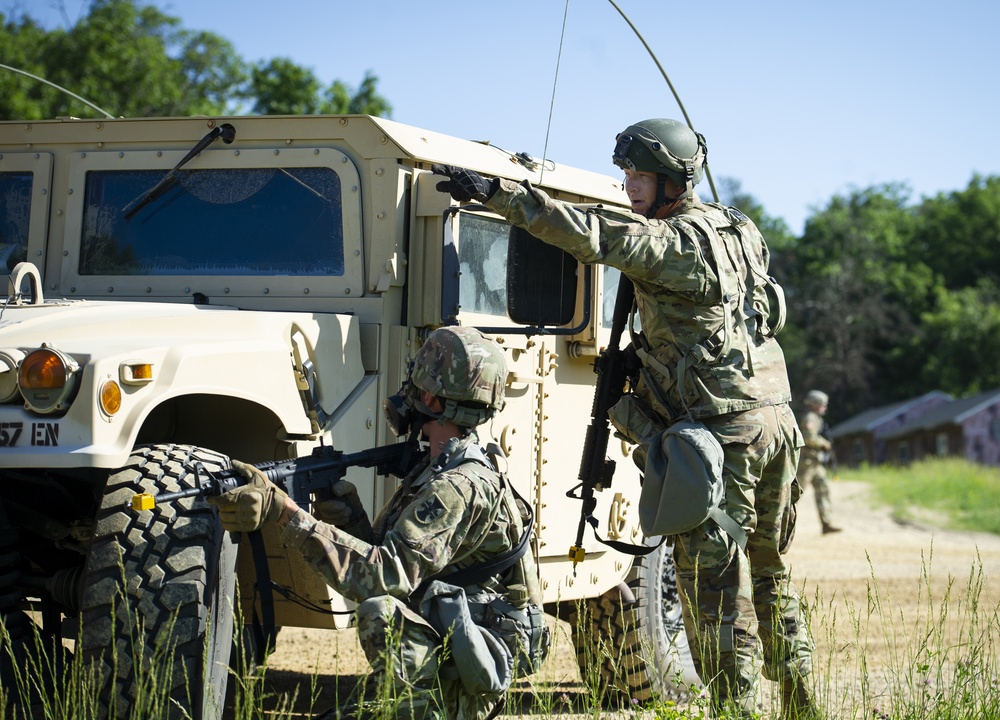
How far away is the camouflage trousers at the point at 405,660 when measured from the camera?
10.4ft

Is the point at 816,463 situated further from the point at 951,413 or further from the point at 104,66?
the point at 951,413

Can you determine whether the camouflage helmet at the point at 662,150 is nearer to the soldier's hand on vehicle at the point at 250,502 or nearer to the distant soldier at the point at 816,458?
the soldier's hand on vehicle at the point at 250,502

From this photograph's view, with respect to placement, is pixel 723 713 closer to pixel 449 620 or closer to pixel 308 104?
pixel 449 620

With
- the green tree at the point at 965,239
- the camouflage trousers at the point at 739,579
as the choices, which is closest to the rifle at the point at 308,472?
the camouflage trousers at the point at 739,579

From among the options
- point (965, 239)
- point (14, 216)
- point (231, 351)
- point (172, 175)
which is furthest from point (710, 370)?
point (965, 239)

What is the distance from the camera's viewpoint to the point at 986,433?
140ft

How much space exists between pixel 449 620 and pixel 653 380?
149 centimetres

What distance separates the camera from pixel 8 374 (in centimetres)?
358

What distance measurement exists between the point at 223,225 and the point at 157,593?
1690mm

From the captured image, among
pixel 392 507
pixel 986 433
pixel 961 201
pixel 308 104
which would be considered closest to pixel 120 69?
pixel 308 104

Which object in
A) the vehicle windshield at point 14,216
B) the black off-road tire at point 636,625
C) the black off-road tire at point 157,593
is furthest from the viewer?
the black off-road tire at point 636,625

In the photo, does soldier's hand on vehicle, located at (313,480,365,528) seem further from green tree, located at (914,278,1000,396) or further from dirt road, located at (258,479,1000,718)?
green tree, located at (914,278,1000,396)

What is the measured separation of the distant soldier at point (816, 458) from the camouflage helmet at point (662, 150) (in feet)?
34.5

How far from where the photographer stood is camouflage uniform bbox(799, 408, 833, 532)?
14.7 meters
